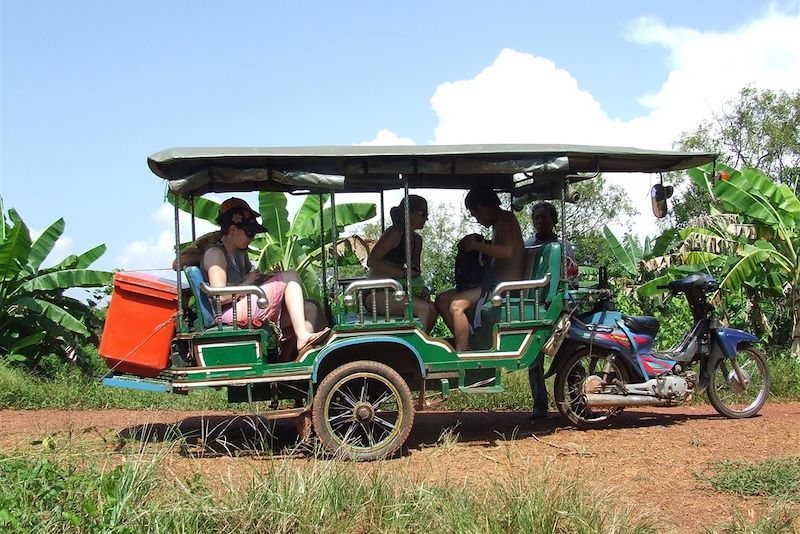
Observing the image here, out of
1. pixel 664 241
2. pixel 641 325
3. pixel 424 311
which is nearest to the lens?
pixel 424 311

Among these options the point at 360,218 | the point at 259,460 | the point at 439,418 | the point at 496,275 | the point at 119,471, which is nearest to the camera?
the point at 119,471

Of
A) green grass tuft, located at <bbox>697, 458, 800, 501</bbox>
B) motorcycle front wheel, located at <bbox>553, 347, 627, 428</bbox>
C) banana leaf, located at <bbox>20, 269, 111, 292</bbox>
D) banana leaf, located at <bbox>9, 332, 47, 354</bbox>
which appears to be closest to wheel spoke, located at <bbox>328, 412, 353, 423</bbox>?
motorcycle front wheel, located at <bbox>553, 347, 627, 428</bbox>

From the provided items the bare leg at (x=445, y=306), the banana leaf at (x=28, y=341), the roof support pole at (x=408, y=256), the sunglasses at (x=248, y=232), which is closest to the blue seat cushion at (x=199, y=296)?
the sunglasses at (x=248, y=232)

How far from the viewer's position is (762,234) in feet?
37.1

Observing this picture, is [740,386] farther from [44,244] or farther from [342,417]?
[44,244]

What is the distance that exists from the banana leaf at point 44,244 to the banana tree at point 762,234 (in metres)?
9.12

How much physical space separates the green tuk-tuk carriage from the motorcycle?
0.74 metres

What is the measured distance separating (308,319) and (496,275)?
1714mm

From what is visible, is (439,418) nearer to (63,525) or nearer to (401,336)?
(401,336)

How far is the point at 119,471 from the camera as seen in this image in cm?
446

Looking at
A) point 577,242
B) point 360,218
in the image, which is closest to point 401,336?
point 360,218

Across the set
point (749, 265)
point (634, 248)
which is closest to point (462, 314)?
point (749, 265)

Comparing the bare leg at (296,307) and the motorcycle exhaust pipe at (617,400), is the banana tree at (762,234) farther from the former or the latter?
the bare leg at (296,307)

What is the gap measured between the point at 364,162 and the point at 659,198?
105 inches
